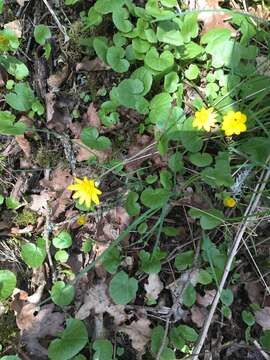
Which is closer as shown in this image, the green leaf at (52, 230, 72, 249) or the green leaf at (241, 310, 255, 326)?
the green leaf at (241, 310, 255, 326)

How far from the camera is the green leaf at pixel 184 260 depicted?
1.94 metres

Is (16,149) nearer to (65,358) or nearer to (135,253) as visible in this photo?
(135,253)

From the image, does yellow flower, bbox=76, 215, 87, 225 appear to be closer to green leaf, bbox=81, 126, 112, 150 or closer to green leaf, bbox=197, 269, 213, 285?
green leaf, bbox=81, 126, 112, 150

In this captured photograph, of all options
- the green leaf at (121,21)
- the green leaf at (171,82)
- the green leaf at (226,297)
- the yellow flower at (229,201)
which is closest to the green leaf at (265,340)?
the green leaf at (226,297)

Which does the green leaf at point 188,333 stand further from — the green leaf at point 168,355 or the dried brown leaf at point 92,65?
the dried brown leaf at point 92,65

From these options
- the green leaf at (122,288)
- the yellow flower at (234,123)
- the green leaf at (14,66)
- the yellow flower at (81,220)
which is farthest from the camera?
the green leaf at (14,66)

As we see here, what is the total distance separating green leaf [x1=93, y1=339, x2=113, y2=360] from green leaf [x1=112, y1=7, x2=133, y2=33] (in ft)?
4.50

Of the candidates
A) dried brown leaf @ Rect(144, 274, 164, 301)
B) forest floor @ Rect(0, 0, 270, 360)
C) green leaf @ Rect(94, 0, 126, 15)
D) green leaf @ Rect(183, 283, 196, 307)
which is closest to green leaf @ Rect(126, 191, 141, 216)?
forest floor @ Rect(0, 0, 270, 360)

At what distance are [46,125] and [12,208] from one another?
1.42ft

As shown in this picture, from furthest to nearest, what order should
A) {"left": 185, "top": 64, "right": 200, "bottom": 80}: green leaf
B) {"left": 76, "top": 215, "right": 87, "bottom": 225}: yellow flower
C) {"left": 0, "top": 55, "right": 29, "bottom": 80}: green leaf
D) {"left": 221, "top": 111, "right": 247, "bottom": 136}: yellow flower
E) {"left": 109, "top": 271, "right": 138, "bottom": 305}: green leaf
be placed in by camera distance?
{"left": 0, "top": 55, "right": 29, "bottom": 80}: green leaf → {"left": 185, "top": 64, "right": 200, "bottom": 80}: green leaf → {"left": 76, "top": 215, "right": 87, "bottom": 225}: yellow flower → {"left": 109, "top": 271, "right": 138, "bottom": 305}: green leaf → {"left": 221, "top": 111, "right": 247, "bottom": 136}: yellow flower

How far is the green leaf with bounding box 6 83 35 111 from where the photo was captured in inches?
84.2

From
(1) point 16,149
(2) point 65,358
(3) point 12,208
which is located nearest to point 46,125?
(1) point 16,149

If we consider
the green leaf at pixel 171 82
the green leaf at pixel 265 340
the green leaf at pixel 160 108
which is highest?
the green leaf at pixel 171 82

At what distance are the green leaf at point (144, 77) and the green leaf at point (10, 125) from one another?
0.56 metres
